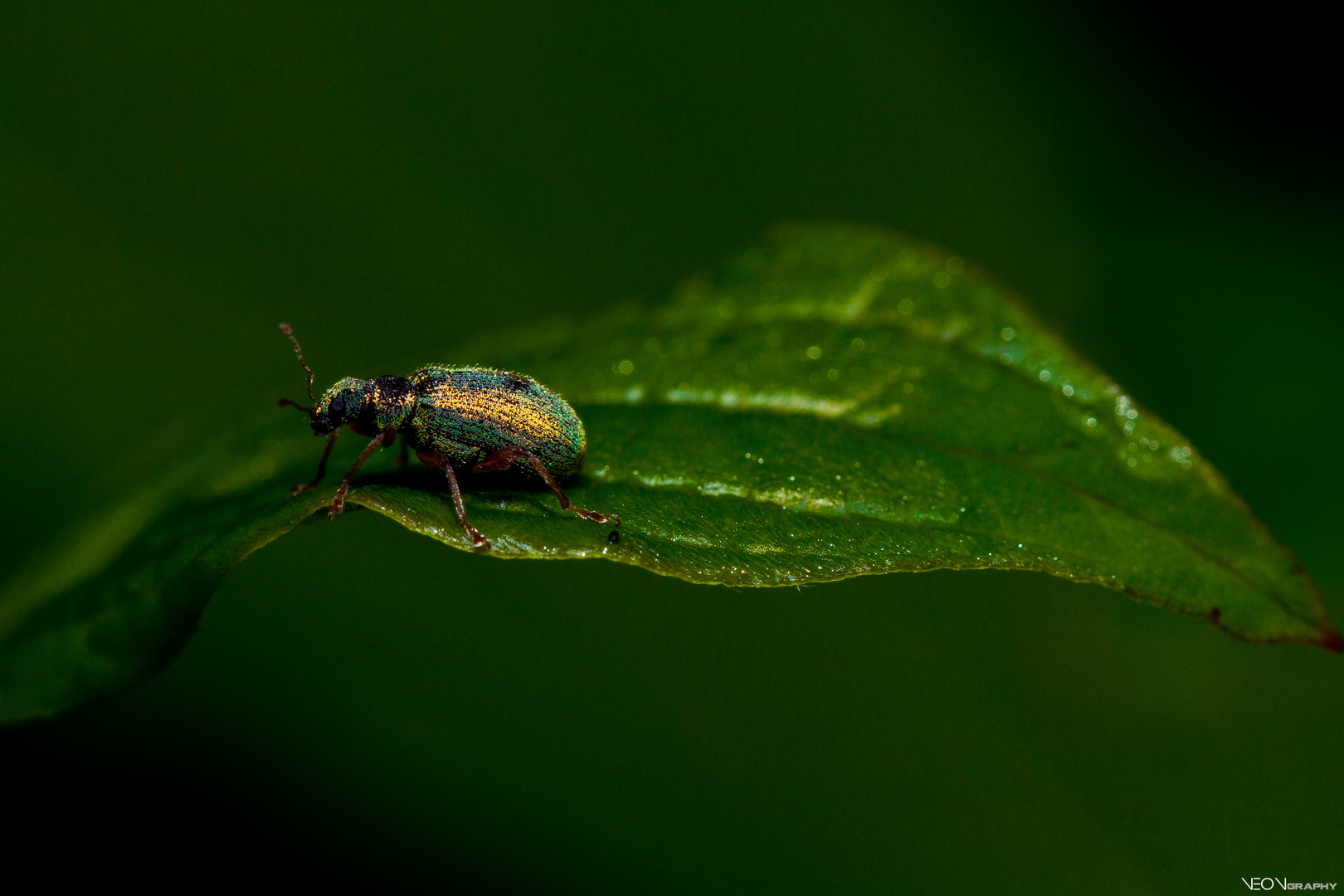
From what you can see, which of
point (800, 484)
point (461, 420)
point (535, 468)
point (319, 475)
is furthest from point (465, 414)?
point (800, 484)

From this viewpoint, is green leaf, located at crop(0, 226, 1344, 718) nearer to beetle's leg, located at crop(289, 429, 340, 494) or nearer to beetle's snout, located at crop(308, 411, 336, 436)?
beetle's leg, located at crop(289, 429, 340, 494)

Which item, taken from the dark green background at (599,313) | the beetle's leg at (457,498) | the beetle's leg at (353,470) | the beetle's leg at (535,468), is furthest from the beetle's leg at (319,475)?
the beetle's leg at (535,468)

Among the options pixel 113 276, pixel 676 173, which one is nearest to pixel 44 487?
pixel 113 276

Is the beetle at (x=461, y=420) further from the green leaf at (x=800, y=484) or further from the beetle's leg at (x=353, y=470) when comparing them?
the green leaf at (x=800, y=484)

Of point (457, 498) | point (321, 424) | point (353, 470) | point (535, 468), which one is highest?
point (321, 424)

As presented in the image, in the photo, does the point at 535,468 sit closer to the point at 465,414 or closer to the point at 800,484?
the point at 465,414
